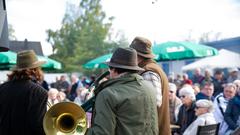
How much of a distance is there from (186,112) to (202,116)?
0.51m

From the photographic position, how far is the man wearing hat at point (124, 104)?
254 centimetres

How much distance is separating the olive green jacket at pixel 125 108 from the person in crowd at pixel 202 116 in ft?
9.17

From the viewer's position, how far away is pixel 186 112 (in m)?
6.02

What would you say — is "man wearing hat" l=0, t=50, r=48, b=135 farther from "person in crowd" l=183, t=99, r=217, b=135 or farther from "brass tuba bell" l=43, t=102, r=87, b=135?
"person in crowd" l=183, t=99, r=217, b=135

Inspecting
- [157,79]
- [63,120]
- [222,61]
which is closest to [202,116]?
[157,79]

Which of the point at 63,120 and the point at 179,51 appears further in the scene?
the point at 179,51

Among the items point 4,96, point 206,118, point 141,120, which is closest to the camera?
point 141,120

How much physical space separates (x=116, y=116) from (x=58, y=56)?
146ft

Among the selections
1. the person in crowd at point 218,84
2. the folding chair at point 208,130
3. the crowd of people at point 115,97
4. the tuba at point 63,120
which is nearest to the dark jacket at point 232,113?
the folding chair at point 208,130

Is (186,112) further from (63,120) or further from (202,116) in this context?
(63,120)

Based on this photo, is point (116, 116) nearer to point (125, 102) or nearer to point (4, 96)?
point (125, 102)

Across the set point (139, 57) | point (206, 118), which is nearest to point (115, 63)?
point (139, 57)

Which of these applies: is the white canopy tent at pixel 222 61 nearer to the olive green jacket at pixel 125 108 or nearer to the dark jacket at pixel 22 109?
the dark jacket at pixel 22 109

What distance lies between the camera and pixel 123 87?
8.70 ft
